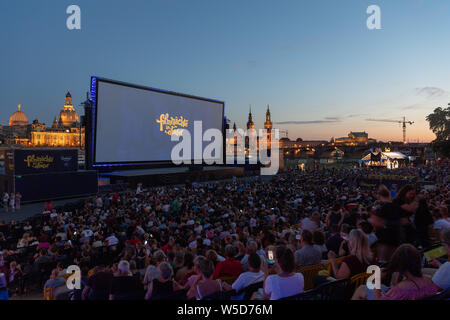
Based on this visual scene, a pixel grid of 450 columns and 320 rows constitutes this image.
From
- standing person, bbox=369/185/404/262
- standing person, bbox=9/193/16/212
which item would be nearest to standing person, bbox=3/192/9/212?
standing person, bbox=9/193/16/212

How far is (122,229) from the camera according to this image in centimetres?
970

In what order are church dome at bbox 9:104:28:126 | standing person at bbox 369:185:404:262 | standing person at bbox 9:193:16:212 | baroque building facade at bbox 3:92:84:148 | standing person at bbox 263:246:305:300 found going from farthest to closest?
church dome at bbox 9:104:28:126 < baroque building facade at bbox 3:92:84:148 < standing person at bbox 9:193:16:212 < standing person at bbox 369:185:404:262 < standing person at bbox 263:246:305:300

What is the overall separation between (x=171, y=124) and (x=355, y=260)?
2717 centimetres

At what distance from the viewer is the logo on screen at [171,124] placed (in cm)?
2870

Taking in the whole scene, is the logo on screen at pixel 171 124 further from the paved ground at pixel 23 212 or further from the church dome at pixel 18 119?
the church dome at pixel 18 119

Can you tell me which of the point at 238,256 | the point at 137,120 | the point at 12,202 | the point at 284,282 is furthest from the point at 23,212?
the point at 284,282

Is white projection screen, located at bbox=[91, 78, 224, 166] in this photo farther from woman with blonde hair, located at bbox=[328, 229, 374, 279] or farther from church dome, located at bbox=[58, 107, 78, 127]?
church dome, located at bbox=[58, 107, 78, 127]

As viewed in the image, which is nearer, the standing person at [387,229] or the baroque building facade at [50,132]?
the standing person at [387,229]

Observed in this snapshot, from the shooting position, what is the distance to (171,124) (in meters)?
29.6

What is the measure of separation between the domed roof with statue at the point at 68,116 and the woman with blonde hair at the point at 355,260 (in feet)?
484

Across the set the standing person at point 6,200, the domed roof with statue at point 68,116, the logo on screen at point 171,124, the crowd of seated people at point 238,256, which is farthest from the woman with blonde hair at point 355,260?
the domed roof with statue at point 68,116

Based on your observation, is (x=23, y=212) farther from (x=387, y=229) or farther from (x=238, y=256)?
(x=387, y=229)

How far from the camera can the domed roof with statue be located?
13825 centimetres
